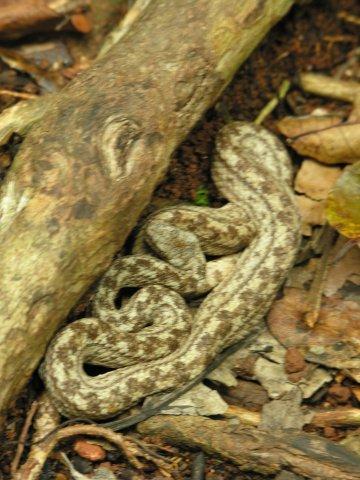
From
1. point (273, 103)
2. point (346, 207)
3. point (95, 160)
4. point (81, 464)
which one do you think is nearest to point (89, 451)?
point (81, 464)

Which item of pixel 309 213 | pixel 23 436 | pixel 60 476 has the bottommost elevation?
pixel 309 213

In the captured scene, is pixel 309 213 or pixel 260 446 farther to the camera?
pixel 309 213

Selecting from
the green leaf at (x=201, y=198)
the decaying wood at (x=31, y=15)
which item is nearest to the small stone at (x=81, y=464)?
the green leaf at (x=201, y=198)

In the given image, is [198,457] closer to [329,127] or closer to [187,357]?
[187,357]

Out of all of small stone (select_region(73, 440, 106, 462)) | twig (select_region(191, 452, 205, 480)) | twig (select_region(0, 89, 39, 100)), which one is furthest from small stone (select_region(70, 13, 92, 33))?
twig (select_region(191, 452, 205, 480))

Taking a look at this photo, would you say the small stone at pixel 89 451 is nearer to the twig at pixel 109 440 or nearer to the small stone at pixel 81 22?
the twig at pixel 109 440

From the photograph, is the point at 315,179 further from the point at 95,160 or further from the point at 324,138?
the point at 95,160

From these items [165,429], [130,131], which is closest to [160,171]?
[130,131]

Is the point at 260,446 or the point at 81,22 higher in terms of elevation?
the point at 81,22
